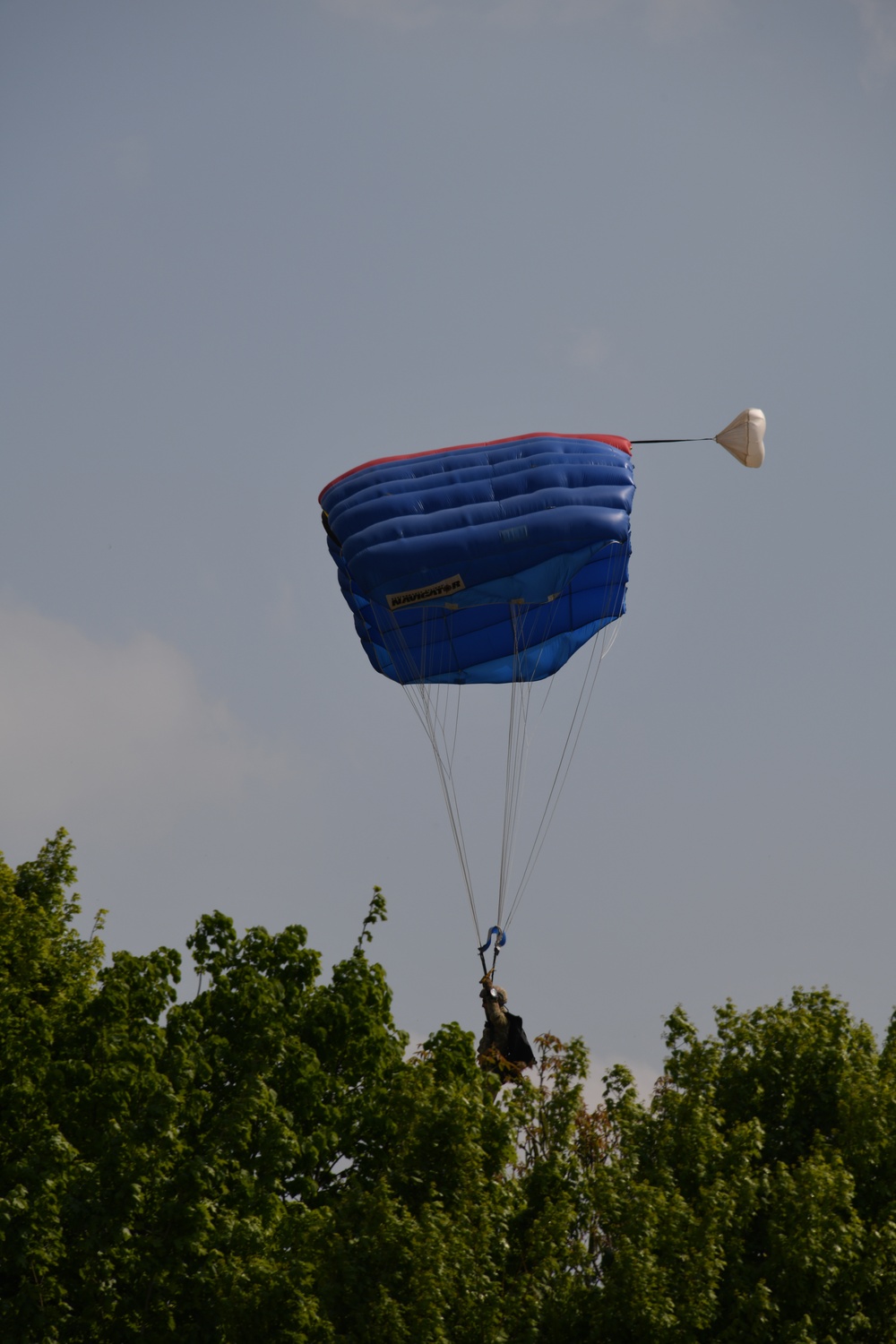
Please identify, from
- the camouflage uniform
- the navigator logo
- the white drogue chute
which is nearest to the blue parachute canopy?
the navigator logo

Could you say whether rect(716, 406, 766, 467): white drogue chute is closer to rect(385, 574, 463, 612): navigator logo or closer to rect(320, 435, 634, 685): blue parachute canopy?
rect(320, 435, 634, 685): blue parachute canopy

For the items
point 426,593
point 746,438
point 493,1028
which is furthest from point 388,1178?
point 746,438

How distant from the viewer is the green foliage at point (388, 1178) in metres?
17.6

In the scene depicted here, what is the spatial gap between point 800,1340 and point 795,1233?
3.75ft

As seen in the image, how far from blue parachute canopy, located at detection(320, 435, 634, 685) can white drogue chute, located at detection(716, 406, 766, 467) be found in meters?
1.65

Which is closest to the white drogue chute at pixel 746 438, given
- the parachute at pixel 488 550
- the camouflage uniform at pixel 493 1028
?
the parachute at pixel 488 550

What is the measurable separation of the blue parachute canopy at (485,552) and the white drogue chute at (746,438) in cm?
165

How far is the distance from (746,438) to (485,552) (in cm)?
486

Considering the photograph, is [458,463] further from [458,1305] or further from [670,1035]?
[458,1305]

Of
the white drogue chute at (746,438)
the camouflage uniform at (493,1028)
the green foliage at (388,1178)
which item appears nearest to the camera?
the green foliage at (388,1178)

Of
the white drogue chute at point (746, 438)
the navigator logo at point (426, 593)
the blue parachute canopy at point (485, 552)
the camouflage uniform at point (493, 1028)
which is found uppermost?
the white drogue chute at point (746, 438)

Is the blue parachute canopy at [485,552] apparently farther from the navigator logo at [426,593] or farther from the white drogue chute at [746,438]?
the white drogue chute at [746,438]

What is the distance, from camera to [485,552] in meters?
26.3

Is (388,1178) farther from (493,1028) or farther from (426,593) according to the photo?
(426,593)
